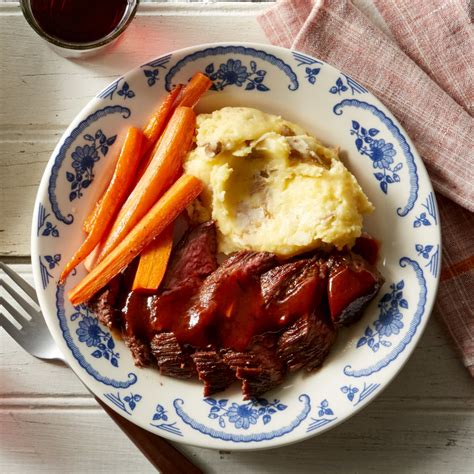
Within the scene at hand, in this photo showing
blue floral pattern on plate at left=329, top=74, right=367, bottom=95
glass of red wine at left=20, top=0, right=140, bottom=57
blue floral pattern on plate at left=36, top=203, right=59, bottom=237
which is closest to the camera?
blue floral pattern on plate at left=36, top=203, right=59, bottom=237

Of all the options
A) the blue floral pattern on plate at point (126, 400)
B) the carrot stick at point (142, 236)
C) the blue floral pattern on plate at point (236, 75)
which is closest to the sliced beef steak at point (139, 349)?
the blue floral pattern on plate at point (126, 400)

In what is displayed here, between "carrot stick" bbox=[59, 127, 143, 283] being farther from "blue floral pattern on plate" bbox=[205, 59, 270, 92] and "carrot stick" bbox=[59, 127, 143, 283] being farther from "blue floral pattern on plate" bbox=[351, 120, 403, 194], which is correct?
"blue floral pattern on plate" bbox=[351, 120, 403, 194]

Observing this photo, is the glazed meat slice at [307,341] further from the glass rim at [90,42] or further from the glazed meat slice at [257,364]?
the glass rim at [90,42]

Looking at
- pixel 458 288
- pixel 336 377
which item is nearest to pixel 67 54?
pixel 336 377

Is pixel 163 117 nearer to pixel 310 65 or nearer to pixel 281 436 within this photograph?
pixel 310 65

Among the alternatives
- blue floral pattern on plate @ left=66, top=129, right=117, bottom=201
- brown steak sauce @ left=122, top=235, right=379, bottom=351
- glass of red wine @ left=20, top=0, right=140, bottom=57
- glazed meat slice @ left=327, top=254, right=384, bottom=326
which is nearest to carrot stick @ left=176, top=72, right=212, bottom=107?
blue floral pattern on plate @ left=66, top=129, right=117, bottom=201

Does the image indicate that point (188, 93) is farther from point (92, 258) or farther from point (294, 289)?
point (294, 289)
